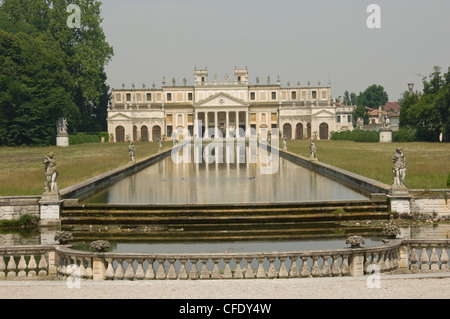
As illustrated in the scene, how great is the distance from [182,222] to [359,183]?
321 inches

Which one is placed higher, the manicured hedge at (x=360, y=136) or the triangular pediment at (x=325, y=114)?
the triangular pediment at (x=325, y=114)

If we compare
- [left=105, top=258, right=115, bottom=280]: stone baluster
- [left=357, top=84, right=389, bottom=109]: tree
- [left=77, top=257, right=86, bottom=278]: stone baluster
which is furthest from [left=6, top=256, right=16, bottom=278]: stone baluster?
[left=357, top=84, right=389, bottom=109]: tree

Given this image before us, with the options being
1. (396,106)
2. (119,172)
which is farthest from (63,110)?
(396,106)

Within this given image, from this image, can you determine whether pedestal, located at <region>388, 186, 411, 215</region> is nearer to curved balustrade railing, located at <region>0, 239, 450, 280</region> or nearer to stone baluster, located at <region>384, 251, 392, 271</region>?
curved balustrade railing, located at <region>0, 239, 450, 280</region>

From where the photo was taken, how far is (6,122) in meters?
55.8

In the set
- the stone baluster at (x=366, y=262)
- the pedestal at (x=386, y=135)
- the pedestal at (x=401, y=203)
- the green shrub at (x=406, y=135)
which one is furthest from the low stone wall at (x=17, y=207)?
the pedestal at (x=386, y=135)

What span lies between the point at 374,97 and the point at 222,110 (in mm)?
69070

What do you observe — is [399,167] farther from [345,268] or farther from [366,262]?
[345,268]

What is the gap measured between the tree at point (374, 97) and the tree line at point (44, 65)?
323ft

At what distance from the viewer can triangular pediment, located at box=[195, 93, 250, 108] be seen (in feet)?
339

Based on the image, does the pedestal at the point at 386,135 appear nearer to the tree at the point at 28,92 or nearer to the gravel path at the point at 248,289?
the tree at the point at 28,92

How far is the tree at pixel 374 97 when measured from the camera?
15650cm
